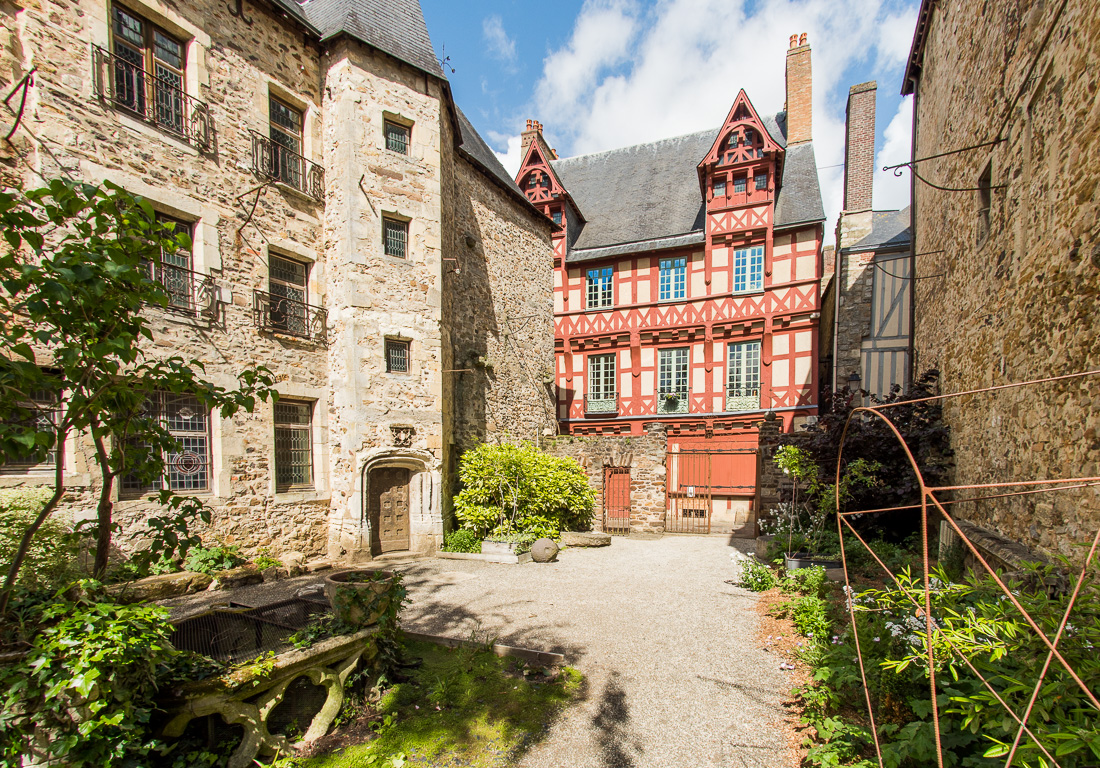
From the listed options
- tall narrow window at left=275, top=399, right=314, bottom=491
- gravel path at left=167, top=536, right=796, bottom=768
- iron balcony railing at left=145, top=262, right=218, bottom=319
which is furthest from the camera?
tall narrow window at left=275, top=399, right=314, bottom=491

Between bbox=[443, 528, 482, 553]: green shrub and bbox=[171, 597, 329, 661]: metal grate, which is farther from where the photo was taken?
bbox=[443, 528, 482, 553]: green shrub

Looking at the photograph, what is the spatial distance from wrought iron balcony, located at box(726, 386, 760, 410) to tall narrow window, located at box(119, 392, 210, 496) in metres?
12.0

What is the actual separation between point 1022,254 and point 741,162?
11145 mm

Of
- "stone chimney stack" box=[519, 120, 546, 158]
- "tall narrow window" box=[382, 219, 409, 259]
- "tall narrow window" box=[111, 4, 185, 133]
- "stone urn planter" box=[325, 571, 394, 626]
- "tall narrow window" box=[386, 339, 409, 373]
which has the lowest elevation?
"stone urn planter" box=[325, 571, 394, 626]

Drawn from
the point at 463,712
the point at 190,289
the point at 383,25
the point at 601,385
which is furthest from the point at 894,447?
the point at 383,25

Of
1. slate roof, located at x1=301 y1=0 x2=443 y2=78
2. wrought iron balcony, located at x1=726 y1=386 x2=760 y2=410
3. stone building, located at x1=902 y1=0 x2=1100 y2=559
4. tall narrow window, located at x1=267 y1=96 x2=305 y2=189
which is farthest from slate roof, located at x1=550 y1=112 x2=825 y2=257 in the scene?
tall narrow window, located at x1=267 y1=96 x2=305 y2=189

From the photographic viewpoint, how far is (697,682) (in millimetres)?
4016

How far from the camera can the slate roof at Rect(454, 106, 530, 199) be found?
1202cm

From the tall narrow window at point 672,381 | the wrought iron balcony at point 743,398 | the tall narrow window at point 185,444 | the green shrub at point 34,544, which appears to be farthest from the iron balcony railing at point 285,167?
the wrought iron balcony at point 743,398

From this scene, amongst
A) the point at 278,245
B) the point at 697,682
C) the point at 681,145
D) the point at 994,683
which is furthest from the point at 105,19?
the point at 681,145

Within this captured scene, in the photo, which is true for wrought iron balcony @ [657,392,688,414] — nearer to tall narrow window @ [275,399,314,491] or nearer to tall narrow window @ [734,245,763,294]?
tall narrow window @ [734,245,763,294]

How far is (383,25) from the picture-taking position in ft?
29.7

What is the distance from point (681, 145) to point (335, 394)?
14.5m

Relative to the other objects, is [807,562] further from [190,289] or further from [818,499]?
[190,289]
